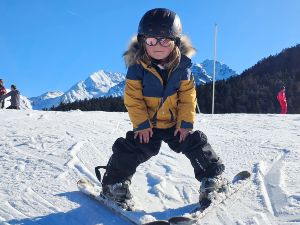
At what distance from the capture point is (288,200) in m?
3.09

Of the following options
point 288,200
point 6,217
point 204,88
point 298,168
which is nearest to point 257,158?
point 298,168

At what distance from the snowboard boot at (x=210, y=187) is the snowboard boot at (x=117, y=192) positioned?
52 cm

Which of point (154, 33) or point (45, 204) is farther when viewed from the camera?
point (154, 33)

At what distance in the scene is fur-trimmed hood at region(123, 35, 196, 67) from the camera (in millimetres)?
3309

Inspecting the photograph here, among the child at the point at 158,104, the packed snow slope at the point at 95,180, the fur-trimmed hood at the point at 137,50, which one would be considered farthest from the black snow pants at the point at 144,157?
the fur-trimmed hood at the point at 137,50

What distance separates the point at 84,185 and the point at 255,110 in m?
76.6

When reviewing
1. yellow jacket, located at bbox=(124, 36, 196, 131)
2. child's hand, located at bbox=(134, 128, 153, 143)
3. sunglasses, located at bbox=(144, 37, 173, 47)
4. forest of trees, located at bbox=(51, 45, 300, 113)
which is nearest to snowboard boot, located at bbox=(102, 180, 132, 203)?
child's hand, located at bbox=(134, 128, 153, 143)

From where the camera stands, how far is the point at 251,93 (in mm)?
80688

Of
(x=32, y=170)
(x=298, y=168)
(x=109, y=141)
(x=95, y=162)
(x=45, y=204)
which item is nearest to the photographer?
(x=45, y=204)

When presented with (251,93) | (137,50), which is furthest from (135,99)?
(251,93)

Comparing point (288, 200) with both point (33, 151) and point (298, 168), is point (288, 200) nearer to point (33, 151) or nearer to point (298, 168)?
point (298, 168)

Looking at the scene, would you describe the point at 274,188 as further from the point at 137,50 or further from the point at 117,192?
the point at 137,50

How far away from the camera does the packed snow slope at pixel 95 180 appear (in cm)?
281

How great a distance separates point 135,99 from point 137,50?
1.26 ft
